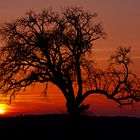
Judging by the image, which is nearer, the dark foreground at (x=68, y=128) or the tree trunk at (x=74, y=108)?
the dark foreground at (x=68, y=128)

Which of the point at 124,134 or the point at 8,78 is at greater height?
the point at 8,78

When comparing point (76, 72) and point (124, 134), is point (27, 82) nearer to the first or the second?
point (76, 72)

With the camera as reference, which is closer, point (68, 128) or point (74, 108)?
point (68, 128)

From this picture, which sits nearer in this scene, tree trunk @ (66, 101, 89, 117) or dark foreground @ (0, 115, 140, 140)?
dark foreground @ (0, 115, 140, 140)

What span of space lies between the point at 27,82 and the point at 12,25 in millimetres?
4821

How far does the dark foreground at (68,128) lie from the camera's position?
33625 millimetres

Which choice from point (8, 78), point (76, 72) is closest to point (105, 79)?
point (76, 72)

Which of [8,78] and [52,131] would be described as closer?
[52,131]

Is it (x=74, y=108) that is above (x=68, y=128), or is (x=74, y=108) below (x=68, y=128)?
above

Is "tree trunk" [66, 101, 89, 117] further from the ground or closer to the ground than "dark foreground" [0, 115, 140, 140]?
further from the ground

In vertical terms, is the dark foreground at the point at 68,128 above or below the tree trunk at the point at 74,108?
below

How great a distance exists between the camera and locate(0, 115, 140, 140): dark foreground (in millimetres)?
33625

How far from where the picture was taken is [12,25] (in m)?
40.2

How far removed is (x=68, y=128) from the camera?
1422 inches
